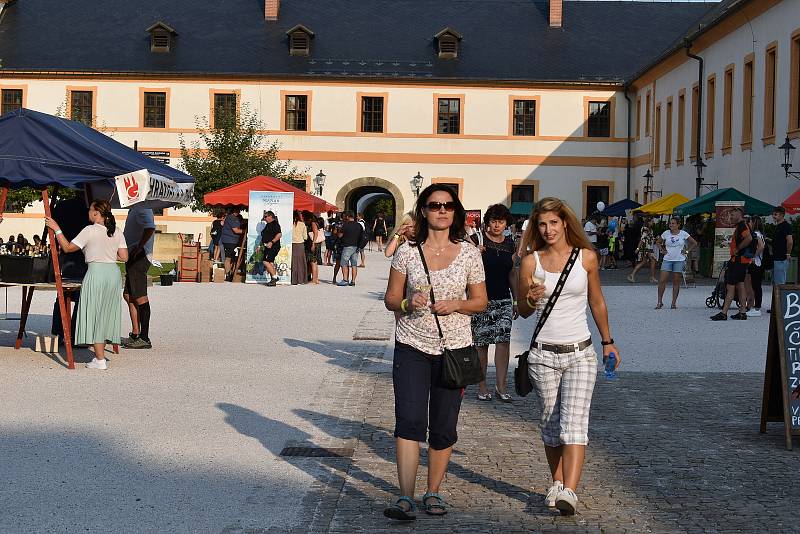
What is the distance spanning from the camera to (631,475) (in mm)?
7289

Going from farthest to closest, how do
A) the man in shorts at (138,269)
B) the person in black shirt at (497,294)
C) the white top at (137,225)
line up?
the white top at (137,225) → the man in shorts at (138,269) → the person in black shirt at (497,294)

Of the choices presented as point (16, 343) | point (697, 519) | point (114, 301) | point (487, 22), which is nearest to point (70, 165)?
point (114, 301)

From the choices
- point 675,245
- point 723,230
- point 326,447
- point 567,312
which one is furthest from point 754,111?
point 567,312

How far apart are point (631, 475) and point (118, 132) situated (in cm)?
4814

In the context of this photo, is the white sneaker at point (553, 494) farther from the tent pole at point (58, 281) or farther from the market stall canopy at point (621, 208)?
the market stall canopy at point (621, 208)

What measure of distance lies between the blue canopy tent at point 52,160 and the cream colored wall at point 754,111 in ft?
70.4

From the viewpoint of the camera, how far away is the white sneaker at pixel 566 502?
6.13 m

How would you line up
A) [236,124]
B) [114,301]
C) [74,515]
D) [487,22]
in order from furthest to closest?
[487,22] < [236,124] < [114,301] < [74,515]

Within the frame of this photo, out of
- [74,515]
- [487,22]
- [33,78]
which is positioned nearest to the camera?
[74,515]

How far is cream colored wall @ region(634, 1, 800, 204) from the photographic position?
3131 centimetres

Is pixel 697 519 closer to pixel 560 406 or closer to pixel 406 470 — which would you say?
pixel 560 406

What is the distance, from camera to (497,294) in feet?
33.1

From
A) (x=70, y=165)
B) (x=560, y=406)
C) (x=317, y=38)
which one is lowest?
(x=560, y=406)

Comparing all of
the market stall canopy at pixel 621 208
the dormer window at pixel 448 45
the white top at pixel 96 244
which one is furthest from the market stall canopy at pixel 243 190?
the dormer window at pixel 448 45
